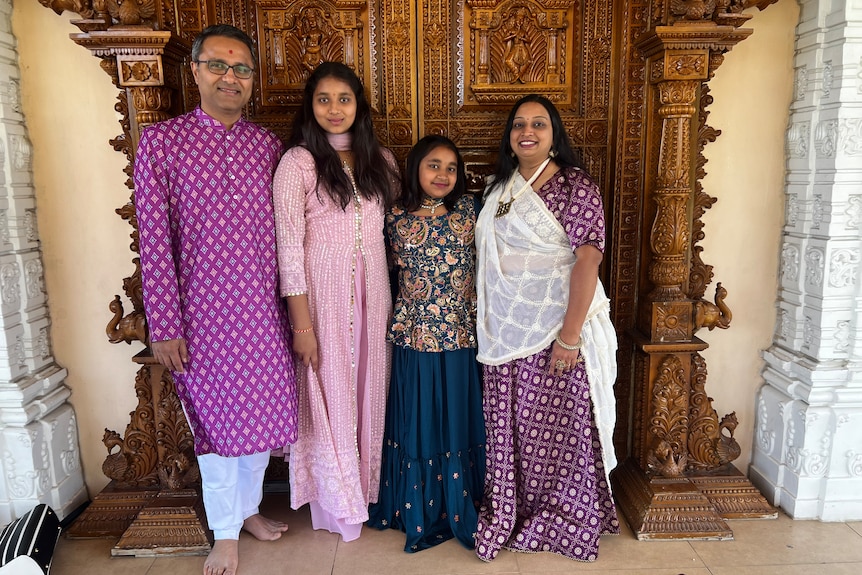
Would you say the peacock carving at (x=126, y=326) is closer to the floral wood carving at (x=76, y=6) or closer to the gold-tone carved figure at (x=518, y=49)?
the floral wood carving at (x=76, y=6)

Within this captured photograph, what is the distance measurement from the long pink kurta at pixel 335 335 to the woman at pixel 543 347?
0.39m

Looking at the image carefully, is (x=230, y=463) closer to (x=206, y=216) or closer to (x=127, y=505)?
(x=127, y=505)

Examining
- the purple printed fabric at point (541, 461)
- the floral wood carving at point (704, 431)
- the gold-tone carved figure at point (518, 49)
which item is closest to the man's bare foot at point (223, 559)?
the purple printed fabric at point (541, 461)

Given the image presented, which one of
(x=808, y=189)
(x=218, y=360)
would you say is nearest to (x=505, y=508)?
(x=218, y=360)

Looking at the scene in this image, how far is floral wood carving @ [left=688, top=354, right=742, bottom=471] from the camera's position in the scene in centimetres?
239

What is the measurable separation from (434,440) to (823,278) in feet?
5.28

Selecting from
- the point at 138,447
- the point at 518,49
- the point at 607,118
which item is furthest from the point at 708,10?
the point at 138,447

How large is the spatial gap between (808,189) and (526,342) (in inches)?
51.4

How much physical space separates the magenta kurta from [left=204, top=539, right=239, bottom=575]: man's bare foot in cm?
37

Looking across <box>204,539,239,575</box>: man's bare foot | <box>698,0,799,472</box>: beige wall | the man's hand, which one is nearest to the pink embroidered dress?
<box>204,539,239,575</box>: man's bare foot

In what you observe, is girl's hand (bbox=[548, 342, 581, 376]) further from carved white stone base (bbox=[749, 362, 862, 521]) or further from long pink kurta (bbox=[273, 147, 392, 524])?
carved white stone base (bbox=[749, 362, 862, 521])

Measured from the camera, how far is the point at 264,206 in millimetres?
1980

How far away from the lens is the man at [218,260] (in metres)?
1.89

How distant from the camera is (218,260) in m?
1.92
